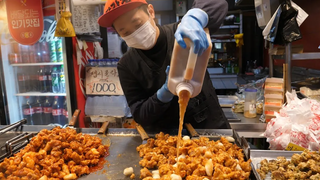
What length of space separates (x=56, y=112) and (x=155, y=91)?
2969 millimetres

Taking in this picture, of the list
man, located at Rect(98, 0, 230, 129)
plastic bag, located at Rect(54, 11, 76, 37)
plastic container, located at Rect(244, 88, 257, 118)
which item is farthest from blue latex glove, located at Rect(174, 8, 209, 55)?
plastic bag, located at Rect(54, 11, 76, 37)

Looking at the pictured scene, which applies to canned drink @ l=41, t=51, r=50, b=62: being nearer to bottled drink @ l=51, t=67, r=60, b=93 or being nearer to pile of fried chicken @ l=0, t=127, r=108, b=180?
bottled drink @ l=51, t=67, r=60, b=93

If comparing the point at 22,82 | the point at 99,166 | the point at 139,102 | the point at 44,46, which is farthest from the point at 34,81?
the point at 99,166

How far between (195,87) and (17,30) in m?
3.42

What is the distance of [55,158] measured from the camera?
1446 millimetres

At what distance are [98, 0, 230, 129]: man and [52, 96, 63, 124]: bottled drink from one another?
278cm

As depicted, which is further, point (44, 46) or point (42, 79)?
point (42, 79)

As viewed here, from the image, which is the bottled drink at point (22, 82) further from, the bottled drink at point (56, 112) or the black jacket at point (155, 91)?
the black jacket at point (155, 91)

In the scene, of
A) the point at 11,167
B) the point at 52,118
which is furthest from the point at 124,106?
the point at 11,167

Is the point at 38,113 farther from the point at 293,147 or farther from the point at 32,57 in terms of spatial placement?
the point at 293,147

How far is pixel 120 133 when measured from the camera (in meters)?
1.85

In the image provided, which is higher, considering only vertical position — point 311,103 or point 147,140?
point 311,103

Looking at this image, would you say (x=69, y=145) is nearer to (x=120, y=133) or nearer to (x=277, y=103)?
(x=120, y=133)

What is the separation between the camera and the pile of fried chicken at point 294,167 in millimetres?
1298
